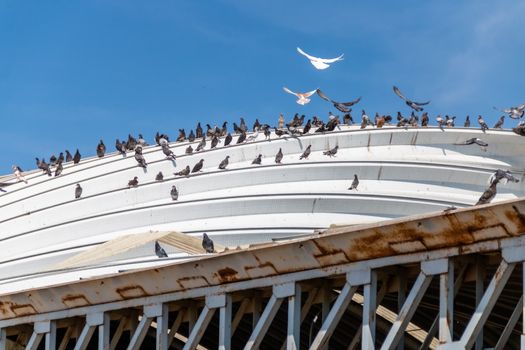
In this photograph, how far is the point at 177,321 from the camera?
3731 centimetres

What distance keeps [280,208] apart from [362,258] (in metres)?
35.6

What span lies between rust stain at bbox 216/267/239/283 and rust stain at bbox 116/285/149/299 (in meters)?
2.69

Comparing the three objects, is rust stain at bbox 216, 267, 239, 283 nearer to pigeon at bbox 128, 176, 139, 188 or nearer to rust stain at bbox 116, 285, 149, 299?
rust stain at bbox 116, 285, 149, 299

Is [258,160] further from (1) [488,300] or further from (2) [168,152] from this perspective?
(1) [488,300]

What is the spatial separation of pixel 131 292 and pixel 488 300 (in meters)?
11.1

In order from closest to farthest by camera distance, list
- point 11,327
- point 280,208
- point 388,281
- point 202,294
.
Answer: point 388,281 < point 202,294 < point 11,327 < point 280,208

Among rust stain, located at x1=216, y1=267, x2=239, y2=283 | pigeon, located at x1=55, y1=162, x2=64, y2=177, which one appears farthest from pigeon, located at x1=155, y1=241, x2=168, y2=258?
pigeon, located at x1=55, y1=162, x2=64, y2=177

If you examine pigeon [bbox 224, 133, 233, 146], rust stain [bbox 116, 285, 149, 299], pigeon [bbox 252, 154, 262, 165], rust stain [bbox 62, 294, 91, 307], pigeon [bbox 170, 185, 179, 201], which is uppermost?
pigeon [bbox 224, 133, 233, 146]

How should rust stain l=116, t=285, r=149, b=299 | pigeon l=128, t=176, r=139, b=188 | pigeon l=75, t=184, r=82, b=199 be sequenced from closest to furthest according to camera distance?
1. rust stain l=116, t=285, r=149, b=299
2. pigeon l=128, t=176, r=139, b=188
3. pigeon l=75, t=184, r=82, b=199

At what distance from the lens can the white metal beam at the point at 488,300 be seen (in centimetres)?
2859

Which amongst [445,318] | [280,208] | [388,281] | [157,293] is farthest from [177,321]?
[280,208]

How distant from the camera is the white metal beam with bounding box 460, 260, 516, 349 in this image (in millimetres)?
28594

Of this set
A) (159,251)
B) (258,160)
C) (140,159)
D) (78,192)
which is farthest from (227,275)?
(140,159)

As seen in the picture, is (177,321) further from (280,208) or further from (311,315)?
(280,208)
